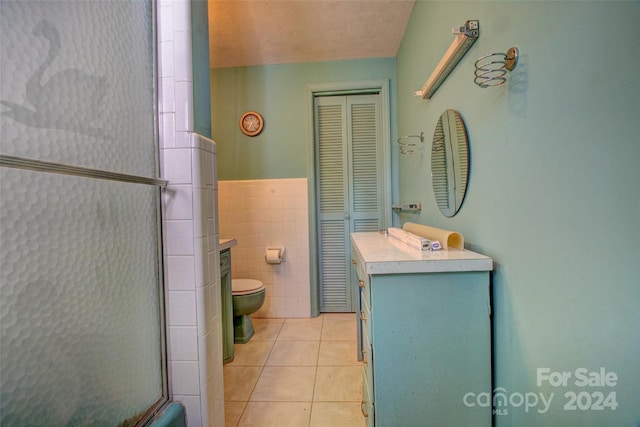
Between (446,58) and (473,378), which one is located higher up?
(446,58)

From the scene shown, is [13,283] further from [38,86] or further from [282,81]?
[282,81]

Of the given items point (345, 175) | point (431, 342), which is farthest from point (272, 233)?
point (431, 342)

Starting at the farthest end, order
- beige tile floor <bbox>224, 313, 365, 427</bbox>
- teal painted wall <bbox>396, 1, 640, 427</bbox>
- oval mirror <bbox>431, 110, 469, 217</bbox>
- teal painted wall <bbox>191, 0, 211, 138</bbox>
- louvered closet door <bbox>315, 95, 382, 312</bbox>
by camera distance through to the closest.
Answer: louvered closet door <bbox>315, 95, 382, 312</bbox>
beige tile floor <bbox>224, 313, 365, 427</bbox>
oval mirror <bbox>431, 110, 469, 217</bbox>
teal painted wall <bbox>191, 0, 211, 138</bbox>
teal painted wall <bbox>396, 1, 640, 427</bbox>

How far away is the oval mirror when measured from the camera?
4.04 ft

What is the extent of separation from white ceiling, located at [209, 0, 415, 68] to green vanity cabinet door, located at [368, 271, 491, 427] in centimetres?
204

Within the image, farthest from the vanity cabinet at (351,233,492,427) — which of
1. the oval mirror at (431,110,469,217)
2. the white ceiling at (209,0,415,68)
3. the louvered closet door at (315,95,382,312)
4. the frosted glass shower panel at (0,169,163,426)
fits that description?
the white ceiling at (209,0,415,68)

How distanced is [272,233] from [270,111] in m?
1.26

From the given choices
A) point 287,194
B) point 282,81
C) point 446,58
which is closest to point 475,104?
point 446,58

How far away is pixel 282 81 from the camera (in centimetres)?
265

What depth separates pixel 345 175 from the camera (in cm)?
271

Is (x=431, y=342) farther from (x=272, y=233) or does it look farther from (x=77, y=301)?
(x=272, y=233)

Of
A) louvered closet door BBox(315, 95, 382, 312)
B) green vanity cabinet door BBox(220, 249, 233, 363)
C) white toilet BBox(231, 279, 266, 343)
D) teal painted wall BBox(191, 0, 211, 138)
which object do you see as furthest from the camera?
louvered closet door BBox(315, 95, 382, 312)

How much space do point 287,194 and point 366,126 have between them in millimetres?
1085

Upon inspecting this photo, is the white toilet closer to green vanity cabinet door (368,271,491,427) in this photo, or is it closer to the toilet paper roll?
the toilet paper roll
